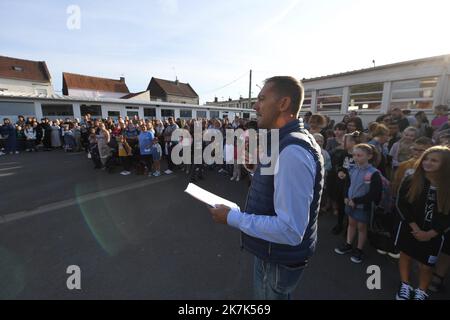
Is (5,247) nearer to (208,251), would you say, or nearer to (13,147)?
(208,251)

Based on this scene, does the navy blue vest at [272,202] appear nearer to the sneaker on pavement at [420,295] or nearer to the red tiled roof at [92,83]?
the sneaker on pavement at [420,295]

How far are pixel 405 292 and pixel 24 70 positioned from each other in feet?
155

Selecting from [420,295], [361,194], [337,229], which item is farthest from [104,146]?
[420,295]

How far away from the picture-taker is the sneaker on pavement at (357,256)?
3043mm

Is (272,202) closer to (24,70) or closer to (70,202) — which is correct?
(70,202)

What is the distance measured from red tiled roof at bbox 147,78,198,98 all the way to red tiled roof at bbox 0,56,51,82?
18.7m

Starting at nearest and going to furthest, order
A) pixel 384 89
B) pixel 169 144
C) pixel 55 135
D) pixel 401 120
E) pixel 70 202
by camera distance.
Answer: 1. pixel 70 202
2. pixel 401 120
3. pixel 169 144
4. pixel 384 89
5. pixel 55 135

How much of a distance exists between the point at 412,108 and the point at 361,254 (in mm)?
11012

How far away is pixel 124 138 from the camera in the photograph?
8.19m

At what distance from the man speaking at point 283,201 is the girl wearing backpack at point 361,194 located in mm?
2041

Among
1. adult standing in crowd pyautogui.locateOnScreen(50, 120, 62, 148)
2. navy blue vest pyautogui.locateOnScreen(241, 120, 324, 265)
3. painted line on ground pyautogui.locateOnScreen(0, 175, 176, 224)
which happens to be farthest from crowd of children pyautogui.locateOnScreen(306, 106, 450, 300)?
adult standing in crowd pyautogui.locateOnScreen(50, 120, 62, 148)

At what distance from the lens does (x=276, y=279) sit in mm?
1474
